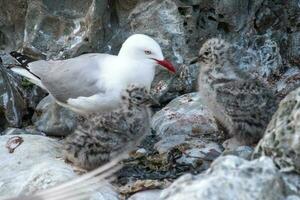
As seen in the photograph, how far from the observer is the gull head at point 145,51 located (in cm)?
722

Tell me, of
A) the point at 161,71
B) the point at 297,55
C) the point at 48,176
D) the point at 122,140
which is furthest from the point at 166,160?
the point at 297,55

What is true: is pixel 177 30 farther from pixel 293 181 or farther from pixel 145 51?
pixel 293 181

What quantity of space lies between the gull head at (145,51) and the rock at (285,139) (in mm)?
2426

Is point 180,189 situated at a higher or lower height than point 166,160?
higher

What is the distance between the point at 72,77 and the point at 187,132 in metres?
1.25

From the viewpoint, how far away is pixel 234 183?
13.8ft

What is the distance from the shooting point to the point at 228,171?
4.27 meters

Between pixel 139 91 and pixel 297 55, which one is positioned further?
pixel 297 55

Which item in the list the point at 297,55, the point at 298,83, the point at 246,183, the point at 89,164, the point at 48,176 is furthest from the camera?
the point at 297,55

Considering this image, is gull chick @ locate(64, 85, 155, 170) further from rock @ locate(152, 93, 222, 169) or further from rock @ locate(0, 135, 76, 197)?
rock @ locate(152, 93, 222, 169)

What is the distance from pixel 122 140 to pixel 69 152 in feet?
1.51

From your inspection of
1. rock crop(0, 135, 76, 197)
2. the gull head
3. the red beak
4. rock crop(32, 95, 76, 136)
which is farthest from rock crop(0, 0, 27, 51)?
the red beak

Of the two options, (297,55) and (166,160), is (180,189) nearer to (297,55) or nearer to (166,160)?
(166,160)

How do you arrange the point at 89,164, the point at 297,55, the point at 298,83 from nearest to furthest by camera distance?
the point at 89,164, the point at 298,83, the point at 297,55
